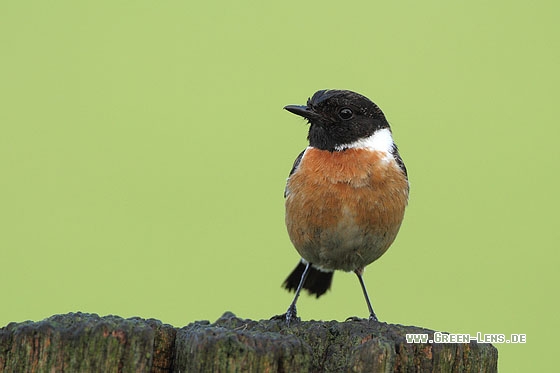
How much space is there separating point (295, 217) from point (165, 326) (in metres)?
2.10

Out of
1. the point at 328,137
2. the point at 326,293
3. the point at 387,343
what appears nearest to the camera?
the point at 387,343

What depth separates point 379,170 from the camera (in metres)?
5.33

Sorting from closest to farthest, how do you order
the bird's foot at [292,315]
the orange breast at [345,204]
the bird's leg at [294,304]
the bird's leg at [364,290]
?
the bird's foot at [292,315] → the bird's leg at [294,304] → the orange breast at [345,204] → the bird's leg at [364,290]

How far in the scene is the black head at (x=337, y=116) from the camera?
5.52 meters

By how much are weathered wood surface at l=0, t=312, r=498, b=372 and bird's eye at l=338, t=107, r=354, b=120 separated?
2.25m

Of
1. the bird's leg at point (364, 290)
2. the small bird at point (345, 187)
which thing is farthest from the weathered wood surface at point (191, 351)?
the bird's leg at point (364, 290)

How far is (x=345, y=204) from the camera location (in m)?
5.17

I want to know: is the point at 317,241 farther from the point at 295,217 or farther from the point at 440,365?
the point at 440,365

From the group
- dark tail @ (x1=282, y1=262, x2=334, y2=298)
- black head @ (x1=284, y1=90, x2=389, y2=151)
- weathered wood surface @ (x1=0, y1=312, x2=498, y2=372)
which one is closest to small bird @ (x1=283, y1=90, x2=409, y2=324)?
black head @ (x1=284, y1=90, x2=389, y2=151)

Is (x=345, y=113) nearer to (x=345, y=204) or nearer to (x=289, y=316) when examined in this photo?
(x=345, y=204)

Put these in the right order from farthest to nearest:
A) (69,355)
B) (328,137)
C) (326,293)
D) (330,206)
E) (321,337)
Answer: (326,293), (328,137), (330,206), (321,337), (69,355)

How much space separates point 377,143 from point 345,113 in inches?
13.2

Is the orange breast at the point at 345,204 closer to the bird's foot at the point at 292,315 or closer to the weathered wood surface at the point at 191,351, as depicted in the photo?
the bird's foot at the point at 292,315

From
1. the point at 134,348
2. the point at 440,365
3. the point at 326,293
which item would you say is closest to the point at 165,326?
the point at 134,348
